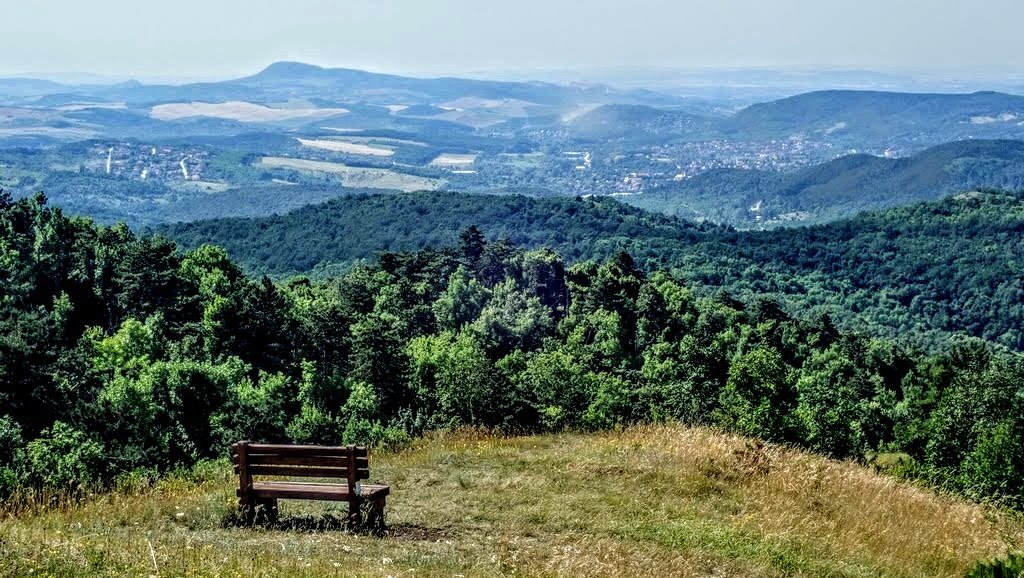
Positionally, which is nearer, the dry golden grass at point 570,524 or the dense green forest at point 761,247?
the dry golden grass at point 570,524

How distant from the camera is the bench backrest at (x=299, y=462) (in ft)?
41.4

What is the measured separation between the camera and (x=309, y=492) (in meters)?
12.7

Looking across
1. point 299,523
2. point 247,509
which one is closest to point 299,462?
point 299,523

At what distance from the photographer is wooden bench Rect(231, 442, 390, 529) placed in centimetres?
1266

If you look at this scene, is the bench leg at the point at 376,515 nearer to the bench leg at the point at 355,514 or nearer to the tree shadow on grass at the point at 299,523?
the tree shadow on grass at the point at 299,523

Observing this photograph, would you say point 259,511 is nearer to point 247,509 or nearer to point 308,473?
point 247,509

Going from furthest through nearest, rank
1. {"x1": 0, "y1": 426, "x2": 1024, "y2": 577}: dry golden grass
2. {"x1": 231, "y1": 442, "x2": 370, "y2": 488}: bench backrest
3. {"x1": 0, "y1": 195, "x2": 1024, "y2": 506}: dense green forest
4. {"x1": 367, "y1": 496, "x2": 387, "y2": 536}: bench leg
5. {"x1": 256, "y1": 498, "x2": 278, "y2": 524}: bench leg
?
{"x1": 0, "y1": 195, "x2": 1024, "y2": 506}: dense green forest, {"x1": 256, "y1": 498, "x2": 278, "y2": 524}: bench leg, {"x1": 367, "y1": 496, "x2": 387, "y2": 536}: bench leg, {"x1": 231, "y1": 442, "x2": 370, "y2": 488}: bench backrest, {"x1": 0, "y1": 426, "x2": 1024, "y2": 577}: dry golden grass

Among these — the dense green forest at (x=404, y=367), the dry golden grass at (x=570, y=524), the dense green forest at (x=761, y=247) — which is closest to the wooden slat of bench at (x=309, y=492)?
the dry golden grass at (x=570, y=524)

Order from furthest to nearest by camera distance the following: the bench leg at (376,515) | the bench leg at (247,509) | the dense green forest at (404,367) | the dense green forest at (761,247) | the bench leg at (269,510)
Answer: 1. the dense green forest at (761,247)
2. the dense green forest at (404,367)
3. the bench leg at (269,510)
4. the bench leg at (247,509)
5. the bench leg at (376,515)

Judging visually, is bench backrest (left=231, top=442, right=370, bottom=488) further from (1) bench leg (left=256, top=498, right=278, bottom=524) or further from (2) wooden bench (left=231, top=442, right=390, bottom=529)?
(1) bench leg (left=256, top=498, right=278, bottom=524)

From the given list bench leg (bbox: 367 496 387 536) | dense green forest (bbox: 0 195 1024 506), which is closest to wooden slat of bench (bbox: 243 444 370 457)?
bench leg (bbox: 367 496 387 536)

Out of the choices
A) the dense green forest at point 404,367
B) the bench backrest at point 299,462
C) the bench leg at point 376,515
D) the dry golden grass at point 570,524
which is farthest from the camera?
the dense green forest at point 404,367

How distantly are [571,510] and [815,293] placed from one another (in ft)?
427

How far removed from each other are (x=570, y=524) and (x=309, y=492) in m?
3.92
